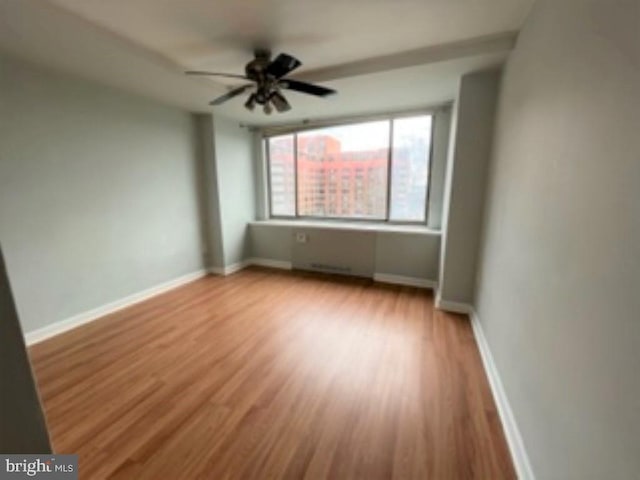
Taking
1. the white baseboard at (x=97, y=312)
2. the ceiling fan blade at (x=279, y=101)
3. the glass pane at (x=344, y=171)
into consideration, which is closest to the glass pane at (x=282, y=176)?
the glass pane at (x=344, y=171)

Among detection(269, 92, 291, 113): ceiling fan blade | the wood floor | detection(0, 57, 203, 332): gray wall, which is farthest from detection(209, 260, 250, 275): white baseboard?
detection(269, 92, 291, 113): ceiling fan blade

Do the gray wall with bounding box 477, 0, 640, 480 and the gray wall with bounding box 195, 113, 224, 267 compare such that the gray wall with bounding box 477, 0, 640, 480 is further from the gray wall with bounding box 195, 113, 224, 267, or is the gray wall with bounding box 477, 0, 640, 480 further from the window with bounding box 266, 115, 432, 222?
the gray wall with bounding box 195, 113, 224, 267

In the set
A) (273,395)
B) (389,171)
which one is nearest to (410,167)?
(389,171)

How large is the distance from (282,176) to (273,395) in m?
3.55

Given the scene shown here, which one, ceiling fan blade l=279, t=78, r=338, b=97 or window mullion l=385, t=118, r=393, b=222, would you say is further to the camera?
window mullion l=385, t=118, r=393, b=222

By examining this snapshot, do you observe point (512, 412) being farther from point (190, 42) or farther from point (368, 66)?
point (190, 42)

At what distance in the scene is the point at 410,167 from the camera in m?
3.88

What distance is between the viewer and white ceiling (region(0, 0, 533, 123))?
173 centimetres

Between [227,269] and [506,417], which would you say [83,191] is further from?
[506,417]

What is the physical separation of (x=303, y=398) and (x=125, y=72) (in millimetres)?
2958

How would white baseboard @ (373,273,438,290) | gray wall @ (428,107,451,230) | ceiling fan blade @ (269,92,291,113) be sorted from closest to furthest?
ceiling fan blade @ (269,92,291,113), gray wall @ (428,107,451,230), white baseboard @ (373,273,438,290)

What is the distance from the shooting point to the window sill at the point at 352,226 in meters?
3.70

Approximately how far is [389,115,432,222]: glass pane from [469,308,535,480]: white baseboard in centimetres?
201

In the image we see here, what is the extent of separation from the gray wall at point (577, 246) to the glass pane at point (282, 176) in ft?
10.9
